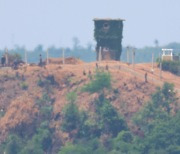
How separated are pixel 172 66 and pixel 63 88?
12.1 metres

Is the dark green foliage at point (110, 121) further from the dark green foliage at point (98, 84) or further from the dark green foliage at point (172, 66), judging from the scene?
the dark green foliage at point (172, 66)

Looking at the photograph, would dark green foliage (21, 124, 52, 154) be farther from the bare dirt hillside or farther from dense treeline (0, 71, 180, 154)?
the bare dirt hillside

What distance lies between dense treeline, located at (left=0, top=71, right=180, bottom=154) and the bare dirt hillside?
0.69 meters

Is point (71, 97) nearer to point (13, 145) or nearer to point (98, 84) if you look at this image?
point (98, 84)

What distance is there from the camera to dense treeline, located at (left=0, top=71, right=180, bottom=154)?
4624 inches

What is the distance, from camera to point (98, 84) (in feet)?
407

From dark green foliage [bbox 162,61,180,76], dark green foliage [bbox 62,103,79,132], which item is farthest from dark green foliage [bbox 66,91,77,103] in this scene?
dark green foliage [bbox 162,61,180,76]

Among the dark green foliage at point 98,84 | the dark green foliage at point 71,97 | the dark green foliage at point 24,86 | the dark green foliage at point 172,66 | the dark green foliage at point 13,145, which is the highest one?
the dark green foliage at point 172,66

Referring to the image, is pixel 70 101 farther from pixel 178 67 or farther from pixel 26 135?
pixel 178 67

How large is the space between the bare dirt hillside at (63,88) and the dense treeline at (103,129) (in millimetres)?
689

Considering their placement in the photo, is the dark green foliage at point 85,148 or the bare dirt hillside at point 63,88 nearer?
the dark green foliage at point 85,148

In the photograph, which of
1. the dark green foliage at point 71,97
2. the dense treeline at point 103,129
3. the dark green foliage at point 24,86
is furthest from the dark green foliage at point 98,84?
the dark green foliage at point 24,86

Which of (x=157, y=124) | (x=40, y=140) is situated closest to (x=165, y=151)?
(x=157, y=124)

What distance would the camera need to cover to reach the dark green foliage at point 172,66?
132375 mm
